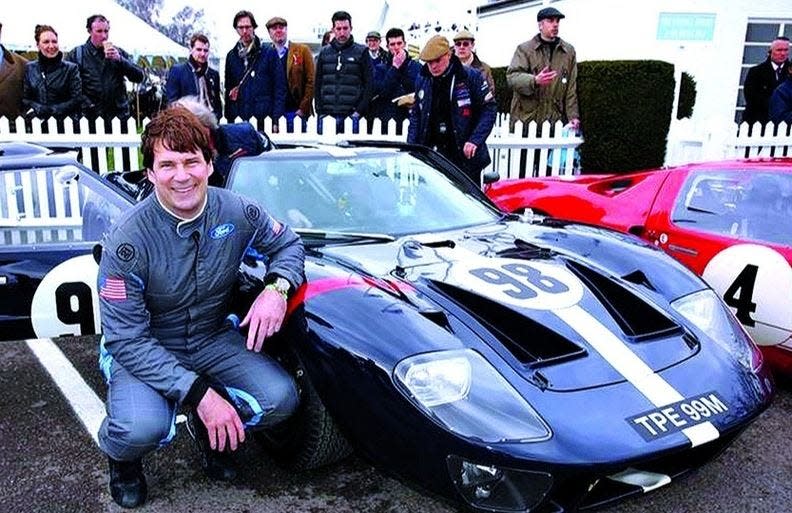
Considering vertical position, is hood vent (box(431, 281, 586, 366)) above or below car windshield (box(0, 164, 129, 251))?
below

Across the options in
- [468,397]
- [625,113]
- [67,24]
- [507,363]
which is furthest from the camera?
[67,24]

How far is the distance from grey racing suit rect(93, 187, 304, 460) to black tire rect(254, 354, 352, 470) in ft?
0.18

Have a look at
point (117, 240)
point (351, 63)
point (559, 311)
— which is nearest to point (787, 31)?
point (351, 63)

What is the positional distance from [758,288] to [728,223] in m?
0.42

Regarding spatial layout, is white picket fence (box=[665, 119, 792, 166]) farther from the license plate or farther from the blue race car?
the blue race car

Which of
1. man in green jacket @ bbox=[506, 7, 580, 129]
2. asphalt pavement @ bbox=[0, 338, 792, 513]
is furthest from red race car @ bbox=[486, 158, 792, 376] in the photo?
man in green jacket @ bbox=[506, 7, 580, 129]

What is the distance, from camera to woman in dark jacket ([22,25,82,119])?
6766mm

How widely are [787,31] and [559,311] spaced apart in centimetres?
1098

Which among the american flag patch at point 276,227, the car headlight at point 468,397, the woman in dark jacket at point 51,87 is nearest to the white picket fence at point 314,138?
the woman in dark jacket at point 51,87

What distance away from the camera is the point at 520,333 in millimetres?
2250

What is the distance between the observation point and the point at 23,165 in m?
3.42

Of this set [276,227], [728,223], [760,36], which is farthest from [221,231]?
[760,36]

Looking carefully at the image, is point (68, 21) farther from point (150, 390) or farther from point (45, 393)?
point (150, 390)

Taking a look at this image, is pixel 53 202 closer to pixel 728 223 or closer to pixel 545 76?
pixel 728 223
